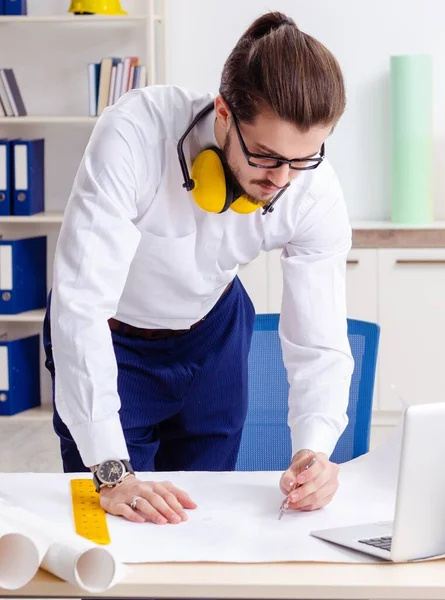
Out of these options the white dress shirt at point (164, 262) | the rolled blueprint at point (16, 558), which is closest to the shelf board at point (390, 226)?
the white dress shirt at point (164, 262)

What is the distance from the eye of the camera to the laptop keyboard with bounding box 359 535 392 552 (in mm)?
1309

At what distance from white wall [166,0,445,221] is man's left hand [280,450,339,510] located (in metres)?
3.17

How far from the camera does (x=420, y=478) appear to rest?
124cm

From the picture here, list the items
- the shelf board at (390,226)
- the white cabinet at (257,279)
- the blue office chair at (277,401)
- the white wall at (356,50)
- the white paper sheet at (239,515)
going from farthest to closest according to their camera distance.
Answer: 1. the white wall at (356,50)
2. the white cabinet at (257,279)
3. the shelf board at (390,226)
4. the blue office chair at (277,401)
5. the white paper sheet at (239,515)

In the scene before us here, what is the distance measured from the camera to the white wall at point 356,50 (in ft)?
15.1

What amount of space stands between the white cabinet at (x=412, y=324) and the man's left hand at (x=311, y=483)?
2736 millimetres

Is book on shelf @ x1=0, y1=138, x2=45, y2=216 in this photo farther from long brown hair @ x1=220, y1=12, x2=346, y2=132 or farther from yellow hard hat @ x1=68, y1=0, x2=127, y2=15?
long brown hair @ x1=220, y1=12, x2=346, y2=132

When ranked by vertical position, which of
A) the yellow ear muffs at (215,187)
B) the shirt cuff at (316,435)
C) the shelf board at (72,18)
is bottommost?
the shirt cuff at (316,435)

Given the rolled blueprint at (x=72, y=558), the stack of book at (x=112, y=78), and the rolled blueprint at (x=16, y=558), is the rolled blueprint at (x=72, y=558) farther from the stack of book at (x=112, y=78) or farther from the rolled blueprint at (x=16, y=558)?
the stack of book at (x=112, y=78)

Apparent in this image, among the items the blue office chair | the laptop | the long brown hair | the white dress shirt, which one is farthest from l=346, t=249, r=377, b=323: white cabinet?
the laptop

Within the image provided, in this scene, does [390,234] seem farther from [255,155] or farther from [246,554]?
[246,554]

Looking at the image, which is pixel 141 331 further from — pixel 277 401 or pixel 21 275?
pixel 21 275

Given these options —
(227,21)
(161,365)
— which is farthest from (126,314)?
(227,21)

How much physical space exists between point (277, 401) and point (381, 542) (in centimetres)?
77
